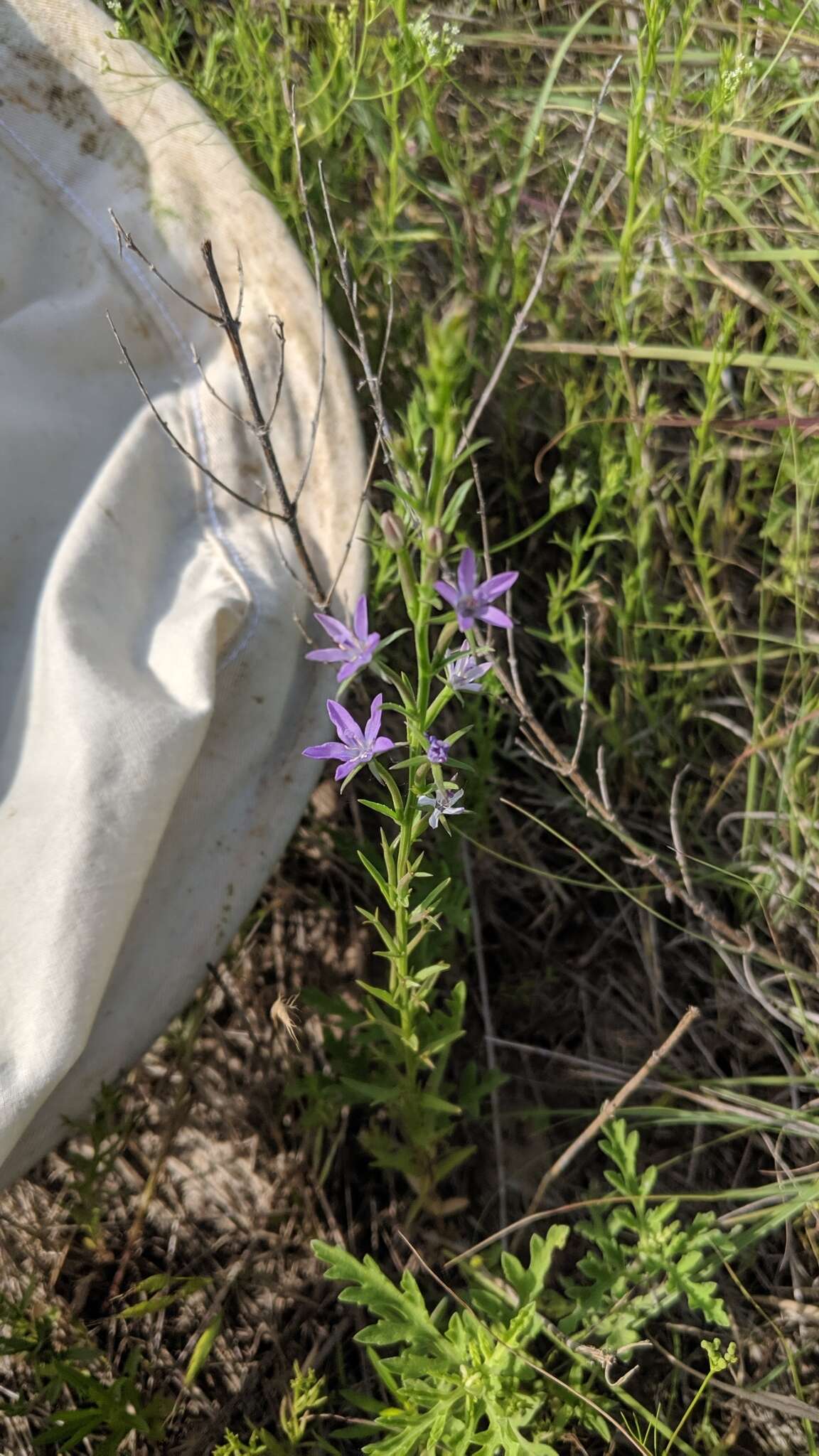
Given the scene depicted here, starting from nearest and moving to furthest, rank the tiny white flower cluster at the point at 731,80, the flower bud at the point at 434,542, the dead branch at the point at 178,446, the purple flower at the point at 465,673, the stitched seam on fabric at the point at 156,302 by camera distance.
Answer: the flower bud at the point at 434,542 < the purple flower at the point at 465,673 < the dead branch at the point at 178,446 < the tiny white flower cluster at the point at 731,80 < the stitched seam on fabric at the point at 156,302

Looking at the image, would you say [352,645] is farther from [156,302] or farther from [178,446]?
[156,302]

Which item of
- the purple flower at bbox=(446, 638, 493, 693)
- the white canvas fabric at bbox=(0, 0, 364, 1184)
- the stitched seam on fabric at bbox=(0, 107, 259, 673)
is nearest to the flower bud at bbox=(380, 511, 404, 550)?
the purple flower at bbox=(446, 638, 493, 693)

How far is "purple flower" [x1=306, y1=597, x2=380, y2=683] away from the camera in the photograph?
772 millimetres

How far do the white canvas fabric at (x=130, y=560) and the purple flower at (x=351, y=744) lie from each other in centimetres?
50

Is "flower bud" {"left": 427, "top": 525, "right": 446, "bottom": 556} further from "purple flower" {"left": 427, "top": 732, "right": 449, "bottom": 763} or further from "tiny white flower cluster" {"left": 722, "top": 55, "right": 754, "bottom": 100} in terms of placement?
"tiny white flower cluster" {"left": 722, "top": 55, "right": 754, "bottom": 100}

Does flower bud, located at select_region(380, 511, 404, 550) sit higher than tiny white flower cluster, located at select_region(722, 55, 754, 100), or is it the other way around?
flower bud, located at select_region(380, 511, 404, 550)

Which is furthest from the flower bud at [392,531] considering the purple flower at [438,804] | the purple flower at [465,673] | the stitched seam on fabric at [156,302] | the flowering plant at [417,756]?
the stitched seam on fabric at [156,302]

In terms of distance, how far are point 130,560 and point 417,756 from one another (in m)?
0.90

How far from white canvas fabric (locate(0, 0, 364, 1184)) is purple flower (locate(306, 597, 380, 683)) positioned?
1.78 feet

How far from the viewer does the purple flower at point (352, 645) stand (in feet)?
2.53

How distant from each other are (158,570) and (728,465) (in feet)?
3.68

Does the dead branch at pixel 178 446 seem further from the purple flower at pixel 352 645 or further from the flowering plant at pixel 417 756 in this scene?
the purple flower at pixel 352 645

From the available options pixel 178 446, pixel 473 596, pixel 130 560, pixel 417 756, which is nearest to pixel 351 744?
pixel 417 756

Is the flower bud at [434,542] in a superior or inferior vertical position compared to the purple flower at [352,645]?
superior
